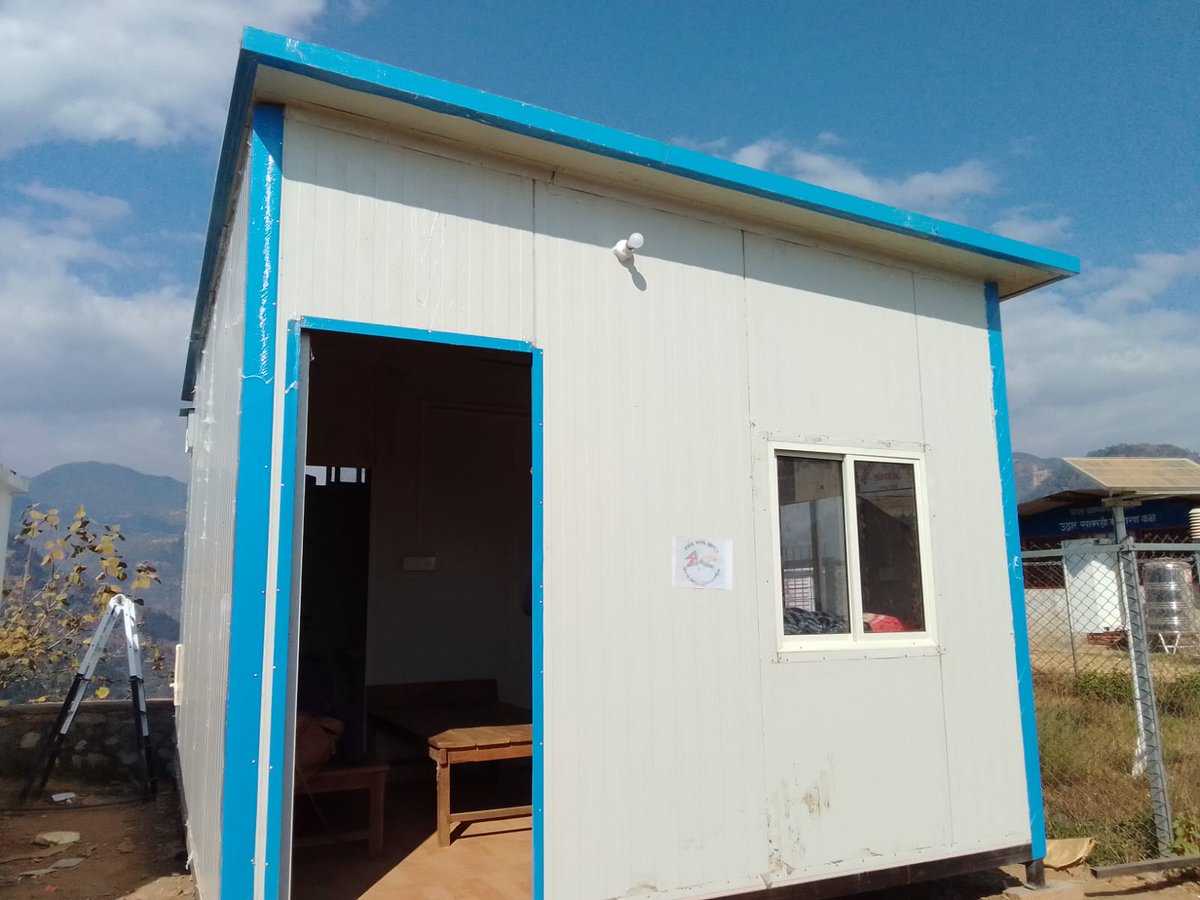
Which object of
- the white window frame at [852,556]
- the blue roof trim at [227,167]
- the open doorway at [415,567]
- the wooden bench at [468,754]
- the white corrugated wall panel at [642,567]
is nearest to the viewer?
the blue roof trim at [227,167]

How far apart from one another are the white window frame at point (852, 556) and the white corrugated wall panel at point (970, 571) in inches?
2.8

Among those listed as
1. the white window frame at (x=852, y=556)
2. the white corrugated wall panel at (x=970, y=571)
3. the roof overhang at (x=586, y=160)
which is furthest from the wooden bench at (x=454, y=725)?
the roof overhang at (x=586, y=160)

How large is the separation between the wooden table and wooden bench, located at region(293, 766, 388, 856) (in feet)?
1.03

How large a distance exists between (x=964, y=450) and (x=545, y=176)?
266 cm

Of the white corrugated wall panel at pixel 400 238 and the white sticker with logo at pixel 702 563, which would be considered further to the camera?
the white sticker with logo at pixel 702 563

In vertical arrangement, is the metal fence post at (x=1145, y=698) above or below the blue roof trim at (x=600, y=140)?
below

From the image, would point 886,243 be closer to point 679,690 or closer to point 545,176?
point 545,176

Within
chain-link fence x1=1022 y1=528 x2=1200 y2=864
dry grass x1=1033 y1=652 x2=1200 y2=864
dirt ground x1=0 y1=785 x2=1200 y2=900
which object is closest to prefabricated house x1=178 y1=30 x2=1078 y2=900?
dirt ground x1=0 y1=785 x2=1200 y2=900

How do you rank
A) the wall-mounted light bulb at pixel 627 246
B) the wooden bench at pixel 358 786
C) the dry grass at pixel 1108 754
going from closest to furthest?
the wall-mounted light bulb at pixel 627 246, the wooden bench at pixel 358 786, the dry grass at pixel 1108 754

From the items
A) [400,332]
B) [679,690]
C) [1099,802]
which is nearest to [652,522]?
[679,690]

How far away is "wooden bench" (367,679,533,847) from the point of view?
185 inches

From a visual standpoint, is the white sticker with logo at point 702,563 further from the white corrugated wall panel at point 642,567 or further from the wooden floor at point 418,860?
the wooden floor at point 418,860

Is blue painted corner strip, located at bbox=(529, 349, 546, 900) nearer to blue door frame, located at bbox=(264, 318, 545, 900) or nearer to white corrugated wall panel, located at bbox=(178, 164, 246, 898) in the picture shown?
blue door frame, located at bbox=(264, 318, 545, 900)

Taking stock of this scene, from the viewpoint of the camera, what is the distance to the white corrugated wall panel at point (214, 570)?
10.7 feet
